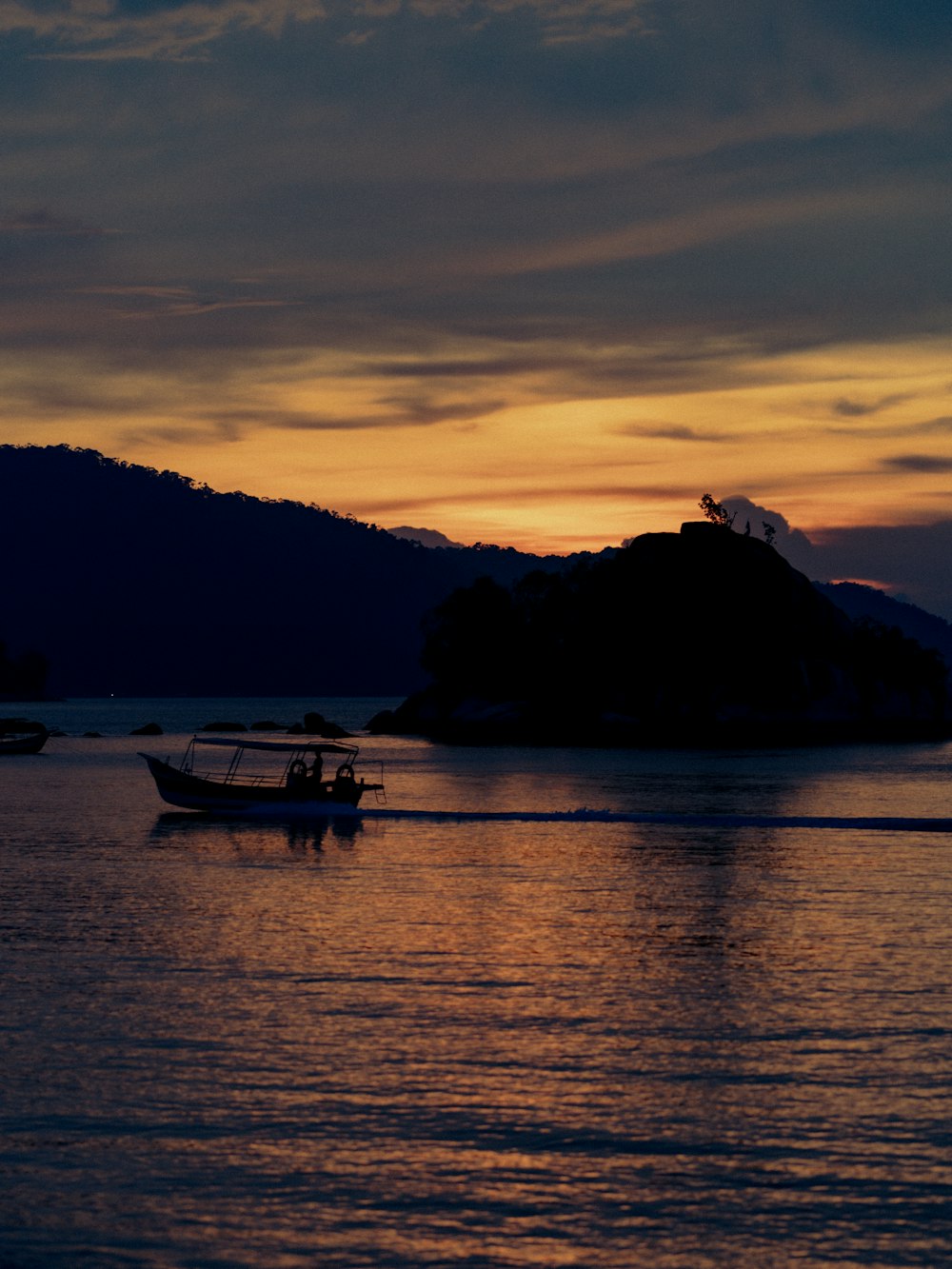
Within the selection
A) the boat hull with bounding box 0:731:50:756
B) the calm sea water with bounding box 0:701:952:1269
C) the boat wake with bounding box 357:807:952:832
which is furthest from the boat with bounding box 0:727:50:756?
the calm sea water with bounding box 0:701:952:1269

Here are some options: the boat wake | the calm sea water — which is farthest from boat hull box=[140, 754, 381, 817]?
the calm sea water

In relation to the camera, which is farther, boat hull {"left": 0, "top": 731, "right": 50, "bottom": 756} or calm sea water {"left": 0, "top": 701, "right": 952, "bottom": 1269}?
boat hull {"left": 0, "top": 731, "right": 50, "bottom": 756}

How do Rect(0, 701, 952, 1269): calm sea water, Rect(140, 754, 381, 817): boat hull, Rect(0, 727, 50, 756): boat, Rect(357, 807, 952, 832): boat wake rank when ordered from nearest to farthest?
1. Rect(0, 701, 952, 1269): calm sea water
2. Rect(357, 807, 952, 832): boat wake
3. Rect(140, 754, 381, 817): boat hull
4. Rect(0, 727, 50, 756): boat

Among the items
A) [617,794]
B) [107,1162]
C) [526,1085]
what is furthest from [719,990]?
[617,794]

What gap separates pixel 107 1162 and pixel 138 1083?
400 centimetres

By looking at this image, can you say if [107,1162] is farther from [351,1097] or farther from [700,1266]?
[700,1266]

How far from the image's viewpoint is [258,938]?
3834 centimetres

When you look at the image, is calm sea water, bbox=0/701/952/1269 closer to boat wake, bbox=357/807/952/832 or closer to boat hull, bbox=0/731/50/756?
boat wake, bbox=357/807/952/832

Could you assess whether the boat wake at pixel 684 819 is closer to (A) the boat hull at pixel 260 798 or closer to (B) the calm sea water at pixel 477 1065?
(A) the boat hull at pixel 260 798

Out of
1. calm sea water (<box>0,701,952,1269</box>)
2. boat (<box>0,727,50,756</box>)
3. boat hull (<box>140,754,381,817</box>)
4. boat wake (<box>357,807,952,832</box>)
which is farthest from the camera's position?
boat (<box>0,727,50,756</box>)

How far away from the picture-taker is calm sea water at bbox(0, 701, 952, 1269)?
16875mm

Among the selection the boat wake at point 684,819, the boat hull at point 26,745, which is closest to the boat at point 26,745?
the boat hull at point 26,745

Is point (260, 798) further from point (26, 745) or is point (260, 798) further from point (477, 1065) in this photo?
point (26, 745)

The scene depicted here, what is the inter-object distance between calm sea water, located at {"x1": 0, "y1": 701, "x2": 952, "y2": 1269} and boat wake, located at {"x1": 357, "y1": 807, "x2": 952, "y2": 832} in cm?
2000
